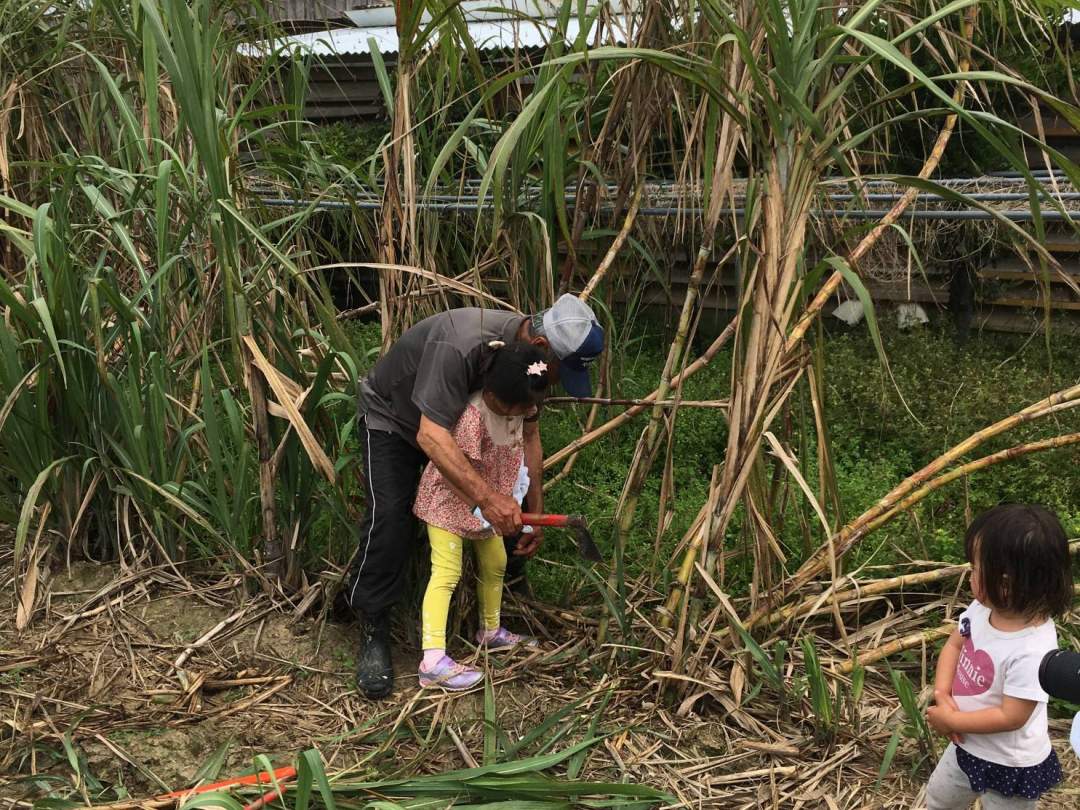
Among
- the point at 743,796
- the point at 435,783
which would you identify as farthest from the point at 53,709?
the point at 743,796

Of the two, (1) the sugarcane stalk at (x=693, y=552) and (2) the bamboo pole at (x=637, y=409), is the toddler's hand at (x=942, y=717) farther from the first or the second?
(2) the bamboo pole at (x=637, y=409)

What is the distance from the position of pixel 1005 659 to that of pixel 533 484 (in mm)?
1491

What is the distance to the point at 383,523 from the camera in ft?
9.43

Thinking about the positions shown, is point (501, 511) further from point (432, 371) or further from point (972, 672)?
point (972, 672)

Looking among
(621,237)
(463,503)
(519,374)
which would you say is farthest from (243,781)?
(621,237)

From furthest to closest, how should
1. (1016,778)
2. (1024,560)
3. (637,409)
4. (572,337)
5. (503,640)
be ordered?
1. (637,409)
2. (503,640)
3. (572,337)
4. (1016,778)
5. (1024,560)

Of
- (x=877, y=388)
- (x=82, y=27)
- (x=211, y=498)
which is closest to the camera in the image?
(x=211, y=498)

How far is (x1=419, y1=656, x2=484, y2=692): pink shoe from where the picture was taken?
2.84 metres

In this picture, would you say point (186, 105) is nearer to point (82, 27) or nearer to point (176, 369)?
point (176, 369)

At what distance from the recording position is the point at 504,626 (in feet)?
10.5

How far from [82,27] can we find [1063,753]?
12.1 ft

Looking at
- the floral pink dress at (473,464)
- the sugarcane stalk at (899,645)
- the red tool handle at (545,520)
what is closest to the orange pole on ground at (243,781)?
the floral pink dress at (473,464)

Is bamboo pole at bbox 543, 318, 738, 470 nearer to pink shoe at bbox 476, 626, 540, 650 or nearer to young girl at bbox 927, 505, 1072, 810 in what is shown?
pink shoe at bbox 476, 626, 540, 650

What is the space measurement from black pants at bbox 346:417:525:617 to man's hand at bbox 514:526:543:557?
307mm
